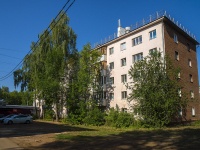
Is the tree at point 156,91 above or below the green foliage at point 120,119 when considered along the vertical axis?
above

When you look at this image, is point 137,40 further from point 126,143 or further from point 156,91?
point 126,143

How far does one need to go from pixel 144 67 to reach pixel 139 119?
5.83 metres

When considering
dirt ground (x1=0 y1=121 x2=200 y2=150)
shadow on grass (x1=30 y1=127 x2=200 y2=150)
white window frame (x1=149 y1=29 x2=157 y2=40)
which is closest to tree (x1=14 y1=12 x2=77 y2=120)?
white window frame (x1=149 y1=29 x2=157 y2=40)

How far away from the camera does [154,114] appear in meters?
28.3

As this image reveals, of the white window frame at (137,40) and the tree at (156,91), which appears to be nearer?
the tree at (156,91)

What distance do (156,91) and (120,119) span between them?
18.5 ft

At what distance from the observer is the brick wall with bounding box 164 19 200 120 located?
33.7m

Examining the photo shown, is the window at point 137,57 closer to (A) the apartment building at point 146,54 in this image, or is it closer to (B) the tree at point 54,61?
(A) the apartment building at point 146,54

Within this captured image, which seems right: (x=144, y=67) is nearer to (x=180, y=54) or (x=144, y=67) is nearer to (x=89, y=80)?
(x=180, y=54)

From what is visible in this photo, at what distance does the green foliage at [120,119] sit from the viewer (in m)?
30.7

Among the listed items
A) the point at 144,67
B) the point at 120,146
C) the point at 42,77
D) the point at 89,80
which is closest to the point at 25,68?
the point at 42,77

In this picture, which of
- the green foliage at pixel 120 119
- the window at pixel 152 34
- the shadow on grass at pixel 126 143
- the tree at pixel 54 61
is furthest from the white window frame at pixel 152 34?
the shadow on grass at pixel 126 143

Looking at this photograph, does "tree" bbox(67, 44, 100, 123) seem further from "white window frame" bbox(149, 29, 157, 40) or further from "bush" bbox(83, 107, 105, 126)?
"white window frame" bbox(149, 29, 157, 40)

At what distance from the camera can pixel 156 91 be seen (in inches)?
1126
